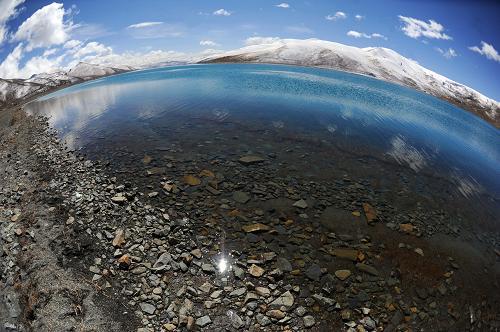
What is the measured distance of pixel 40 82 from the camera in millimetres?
140625

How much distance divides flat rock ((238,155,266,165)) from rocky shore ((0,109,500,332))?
2015mm

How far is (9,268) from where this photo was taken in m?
10.0

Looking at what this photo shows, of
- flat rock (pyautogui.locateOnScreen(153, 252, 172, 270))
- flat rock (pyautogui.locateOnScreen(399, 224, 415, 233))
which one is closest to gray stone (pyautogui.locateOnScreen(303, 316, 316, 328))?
flat rock (pyautogui.locateOnScreen(153, 252, 172, 270))

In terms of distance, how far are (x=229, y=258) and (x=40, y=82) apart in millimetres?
172513

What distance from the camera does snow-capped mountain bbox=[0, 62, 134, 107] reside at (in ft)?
361

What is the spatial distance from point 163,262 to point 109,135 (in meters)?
19.5

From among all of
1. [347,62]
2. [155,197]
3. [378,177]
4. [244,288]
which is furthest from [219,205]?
[347,62]

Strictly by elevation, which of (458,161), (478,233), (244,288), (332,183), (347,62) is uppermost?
(244,288)

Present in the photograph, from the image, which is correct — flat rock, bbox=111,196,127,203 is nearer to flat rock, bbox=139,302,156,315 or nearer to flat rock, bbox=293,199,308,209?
flat rock, bbox=139,302,156,315

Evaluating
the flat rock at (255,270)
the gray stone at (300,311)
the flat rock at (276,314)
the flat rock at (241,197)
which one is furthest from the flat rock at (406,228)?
the flat rock at (276,314)

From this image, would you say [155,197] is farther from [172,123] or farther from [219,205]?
[172,123]

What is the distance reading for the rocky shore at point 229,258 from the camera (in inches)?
340

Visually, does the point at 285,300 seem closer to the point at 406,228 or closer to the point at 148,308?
the point at 148,308

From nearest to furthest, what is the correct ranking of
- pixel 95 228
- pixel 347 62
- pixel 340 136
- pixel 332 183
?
pixel 95 228
pixel 332 183
pixel 340 136
pixel 347 62
